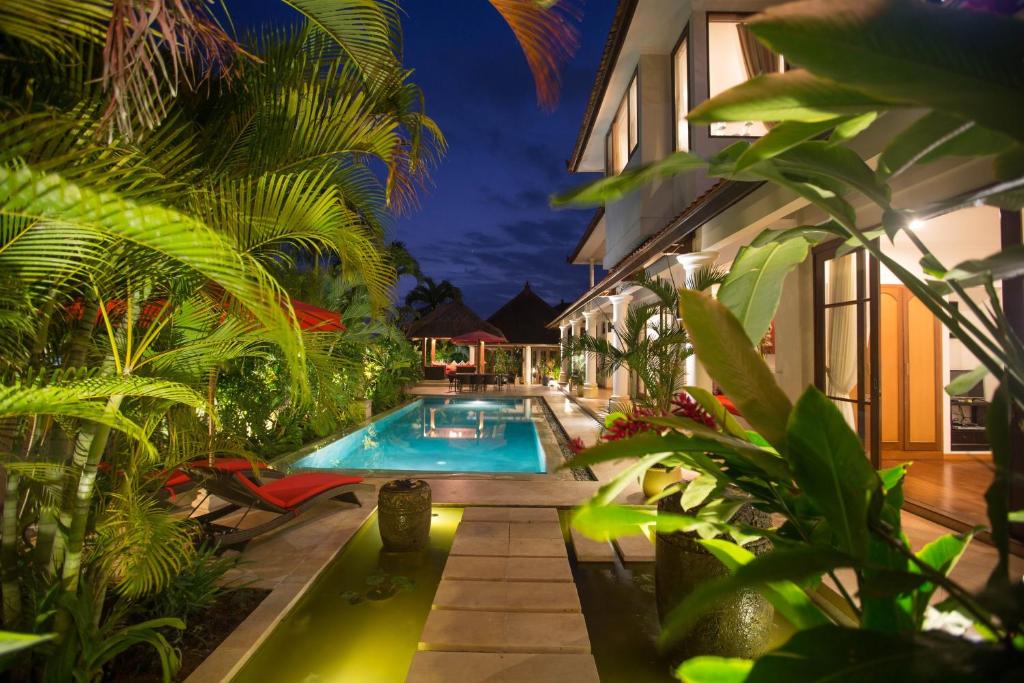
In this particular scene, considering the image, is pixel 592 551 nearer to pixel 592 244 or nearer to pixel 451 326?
pixel 592 244

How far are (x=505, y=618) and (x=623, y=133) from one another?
1159cm

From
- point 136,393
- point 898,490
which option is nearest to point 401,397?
point 136,393

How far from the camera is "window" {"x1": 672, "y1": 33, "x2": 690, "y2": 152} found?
886 centimetres

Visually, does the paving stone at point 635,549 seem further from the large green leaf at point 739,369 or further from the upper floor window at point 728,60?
the upper floor window at point 728,60

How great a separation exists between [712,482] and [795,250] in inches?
29.6

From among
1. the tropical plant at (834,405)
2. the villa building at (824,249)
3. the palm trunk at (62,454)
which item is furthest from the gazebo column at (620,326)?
the tropical plant at (834,405)

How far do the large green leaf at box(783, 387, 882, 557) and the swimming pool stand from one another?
648 centimetres

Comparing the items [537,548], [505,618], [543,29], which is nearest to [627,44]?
[543,29]

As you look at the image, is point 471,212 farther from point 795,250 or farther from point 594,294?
point 795,250

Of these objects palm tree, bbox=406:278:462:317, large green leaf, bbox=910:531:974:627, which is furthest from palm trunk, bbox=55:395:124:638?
palm tree, bbox=406:278:462:317

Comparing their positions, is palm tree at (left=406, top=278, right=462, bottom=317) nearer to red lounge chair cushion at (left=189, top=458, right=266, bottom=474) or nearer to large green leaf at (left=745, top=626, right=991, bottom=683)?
red lounge chair cushion at (left=189, top=458, right=266, bottom=474)

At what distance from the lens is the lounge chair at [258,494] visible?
385 cm

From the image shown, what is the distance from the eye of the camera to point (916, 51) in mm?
590

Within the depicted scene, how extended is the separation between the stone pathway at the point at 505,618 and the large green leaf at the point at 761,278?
189 cm
